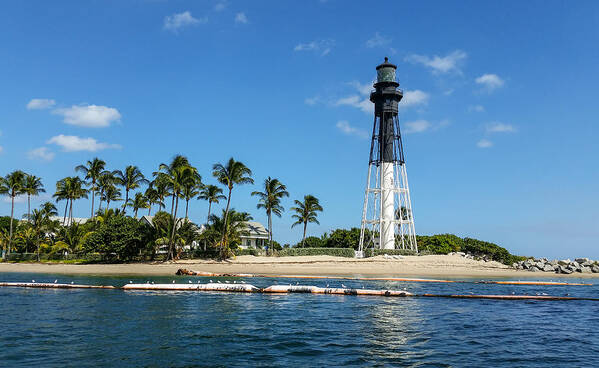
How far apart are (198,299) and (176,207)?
→ 110ft

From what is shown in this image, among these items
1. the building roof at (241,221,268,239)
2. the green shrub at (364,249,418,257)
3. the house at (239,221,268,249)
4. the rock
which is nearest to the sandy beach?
the green shrub at (364,249,418,257)

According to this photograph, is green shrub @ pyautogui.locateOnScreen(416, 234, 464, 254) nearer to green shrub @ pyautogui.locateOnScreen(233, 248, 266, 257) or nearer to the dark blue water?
green shrub @ pyautogui.locateOnScreen(233, 248, 266, 257)

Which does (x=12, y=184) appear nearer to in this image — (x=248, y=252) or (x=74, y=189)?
(x=74, y=189)

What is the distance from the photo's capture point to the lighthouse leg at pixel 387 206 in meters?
70.9

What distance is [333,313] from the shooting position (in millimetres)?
23641

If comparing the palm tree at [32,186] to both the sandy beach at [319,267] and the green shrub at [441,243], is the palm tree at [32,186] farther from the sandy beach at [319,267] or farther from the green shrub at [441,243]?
the green shrub at [441,243]

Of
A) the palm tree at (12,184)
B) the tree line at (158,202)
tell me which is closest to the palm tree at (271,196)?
the tree line at (158,202)

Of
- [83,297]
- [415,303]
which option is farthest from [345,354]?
[83,297]

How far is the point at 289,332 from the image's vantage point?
18.3 m

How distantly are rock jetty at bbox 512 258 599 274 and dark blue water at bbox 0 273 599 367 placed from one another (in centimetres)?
3981

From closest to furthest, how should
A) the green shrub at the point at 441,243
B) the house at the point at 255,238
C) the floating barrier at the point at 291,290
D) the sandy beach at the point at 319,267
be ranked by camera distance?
the floating barrier at the point at 291,290 → the sandy beach at the point at 319,267 → the green shrub at the point at 441,243 → the house at the point at 255,238

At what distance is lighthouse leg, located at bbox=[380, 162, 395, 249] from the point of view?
70938 mm

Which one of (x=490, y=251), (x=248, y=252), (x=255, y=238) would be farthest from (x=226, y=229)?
(x=490, y=251)

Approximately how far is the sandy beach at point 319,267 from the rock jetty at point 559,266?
6.49 ft
